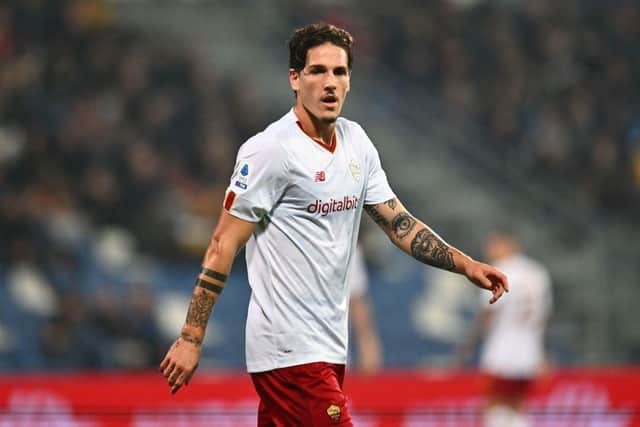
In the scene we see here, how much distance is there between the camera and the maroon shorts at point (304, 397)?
4023 mm

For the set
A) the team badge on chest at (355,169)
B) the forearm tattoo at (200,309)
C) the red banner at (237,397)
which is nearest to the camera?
the forearm tattoo at (200,309)

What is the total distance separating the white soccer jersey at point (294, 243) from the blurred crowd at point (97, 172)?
732cm

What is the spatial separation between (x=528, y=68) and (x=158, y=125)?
446 cm

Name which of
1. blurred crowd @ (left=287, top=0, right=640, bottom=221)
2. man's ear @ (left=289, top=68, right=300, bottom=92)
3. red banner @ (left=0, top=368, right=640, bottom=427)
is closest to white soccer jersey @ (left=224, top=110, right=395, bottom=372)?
man's ear @ (left=289, top=68, right=300, bottom=92)

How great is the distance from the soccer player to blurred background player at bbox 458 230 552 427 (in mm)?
5949

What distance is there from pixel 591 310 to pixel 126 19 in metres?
6.59

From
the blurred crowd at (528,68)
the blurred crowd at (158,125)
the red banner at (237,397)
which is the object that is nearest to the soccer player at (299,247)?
the red banner at (237,397)

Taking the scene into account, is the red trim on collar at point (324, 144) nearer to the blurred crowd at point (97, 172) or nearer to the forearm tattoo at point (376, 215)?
the forearm tattoo at point (376, 215)

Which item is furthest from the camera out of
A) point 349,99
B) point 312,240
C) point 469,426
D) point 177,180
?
point 349,99

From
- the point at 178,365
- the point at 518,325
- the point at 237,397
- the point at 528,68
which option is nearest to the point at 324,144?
the point at 178,365

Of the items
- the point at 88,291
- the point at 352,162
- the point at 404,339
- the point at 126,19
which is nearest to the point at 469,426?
the point at 404,339

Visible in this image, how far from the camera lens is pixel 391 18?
14180 mm

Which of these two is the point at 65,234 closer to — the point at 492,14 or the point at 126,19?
the point at 126,19

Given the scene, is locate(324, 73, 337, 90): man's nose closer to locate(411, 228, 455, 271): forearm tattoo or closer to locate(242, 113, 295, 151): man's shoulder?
locate(242, 113, 295, 151): man's shoulder
